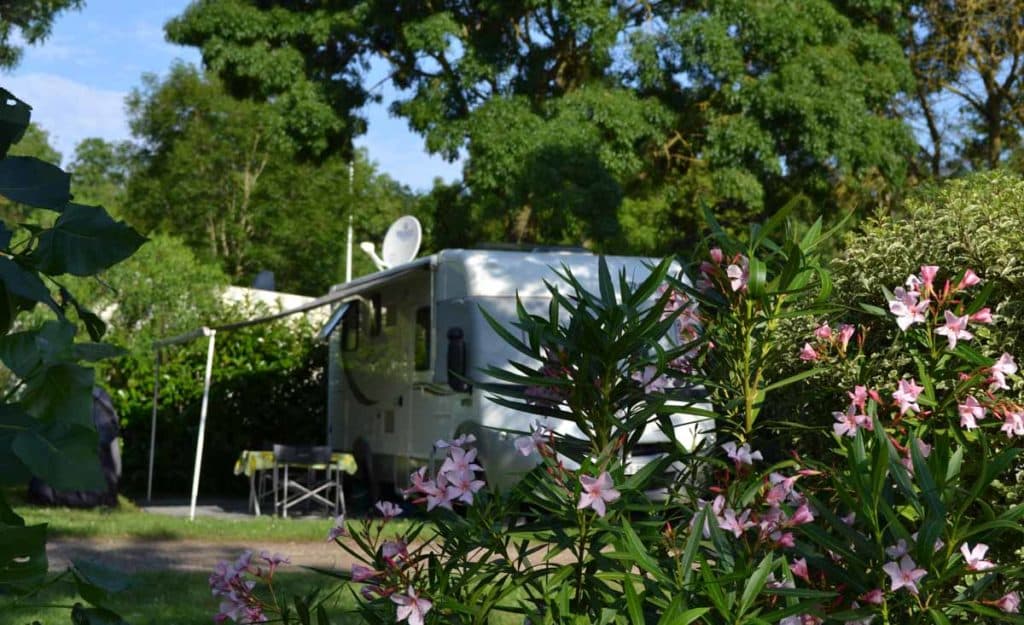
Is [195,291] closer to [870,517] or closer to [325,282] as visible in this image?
[870,517]

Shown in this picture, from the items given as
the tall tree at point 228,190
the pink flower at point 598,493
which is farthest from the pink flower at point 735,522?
the tall tree at point 228,190

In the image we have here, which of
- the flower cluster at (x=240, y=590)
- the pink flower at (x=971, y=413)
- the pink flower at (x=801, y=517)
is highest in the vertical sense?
the pink flower at (x=971, y=413)

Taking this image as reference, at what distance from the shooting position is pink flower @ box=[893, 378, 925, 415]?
2.88 meters

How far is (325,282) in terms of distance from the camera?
45188mm

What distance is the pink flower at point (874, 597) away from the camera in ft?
7.79

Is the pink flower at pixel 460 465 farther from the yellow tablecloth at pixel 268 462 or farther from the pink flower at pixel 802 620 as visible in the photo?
the yellow tablecloth at pixel 268 462

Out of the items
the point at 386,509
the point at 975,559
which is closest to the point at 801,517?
the point at 975,559

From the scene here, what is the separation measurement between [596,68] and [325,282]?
2696 centimetres

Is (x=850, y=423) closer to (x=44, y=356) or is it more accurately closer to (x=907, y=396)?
(x=907, y=396)

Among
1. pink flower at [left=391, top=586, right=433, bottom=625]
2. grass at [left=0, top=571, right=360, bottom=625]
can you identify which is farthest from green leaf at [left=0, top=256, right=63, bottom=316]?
grass at [left=0, top=571, right=360, bottom=625]

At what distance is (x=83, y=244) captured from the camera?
1611 millimetres

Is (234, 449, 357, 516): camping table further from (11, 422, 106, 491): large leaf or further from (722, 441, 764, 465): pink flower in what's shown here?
(11, 422, 106, 491): large leaf

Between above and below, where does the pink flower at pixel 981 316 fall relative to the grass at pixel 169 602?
above

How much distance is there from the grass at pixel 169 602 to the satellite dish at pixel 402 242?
710 cm
